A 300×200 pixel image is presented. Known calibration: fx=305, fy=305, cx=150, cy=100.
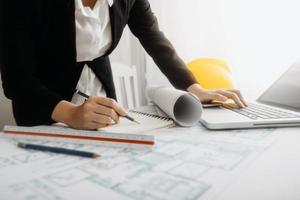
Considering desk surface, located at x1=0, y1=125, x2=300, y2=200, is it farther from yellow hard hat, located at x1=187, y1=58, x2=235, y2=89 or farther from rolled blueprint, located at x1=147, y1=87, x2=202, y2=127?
yellow hard hat, located at x1=187, y1=58, x2=235, y2=89

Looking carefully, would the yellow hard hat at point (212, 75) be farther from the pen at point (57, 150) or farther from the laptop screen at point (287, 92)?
the pen at point (57, 150)

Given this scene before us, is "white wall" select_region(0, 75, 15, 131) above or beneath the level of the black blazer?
beneath

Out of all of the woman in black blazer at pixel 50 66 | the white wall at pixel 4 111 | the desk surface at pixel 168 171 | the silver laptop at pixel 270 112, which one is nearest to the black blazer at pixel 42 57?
the woman in black blazer at pixel 50 66

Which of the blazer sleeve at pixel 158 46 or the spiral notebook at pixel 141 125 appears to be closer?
the spiral notebook at pixel 141 125

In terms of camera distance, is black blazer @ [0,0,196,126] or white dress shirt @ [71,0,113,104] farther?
white dress shirt @ [71,0,113,104]

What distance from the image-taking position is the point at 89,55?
978 mm

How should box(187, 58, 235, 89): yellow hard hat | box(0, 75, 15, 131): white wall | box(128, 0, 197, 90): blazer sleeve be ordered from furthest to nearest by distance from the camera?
box(0, 75, 15, 131): white wall < box(187, 58, 235, 89): yellow hard hat < box(128, 0, 197, 90): blazer sleeve

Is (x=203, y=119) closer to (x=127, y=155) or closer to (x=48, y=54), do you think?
(x=127, y=155)

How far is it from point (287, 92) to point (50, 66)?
76 cm

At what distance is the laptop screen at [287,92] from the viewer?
3.07 ft

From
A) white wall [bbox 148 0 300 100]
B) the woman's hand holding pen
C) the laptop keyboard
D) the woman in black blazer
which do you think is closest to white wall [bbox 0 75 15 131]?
the woman in black blazer

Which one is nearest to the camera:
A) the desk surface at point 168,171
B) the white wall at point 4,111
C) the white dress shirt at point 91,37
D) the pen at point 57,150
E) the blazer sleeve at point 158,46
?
the desk surface at point 168,171

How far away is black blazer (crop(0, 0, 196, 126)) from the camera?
0.76 metres

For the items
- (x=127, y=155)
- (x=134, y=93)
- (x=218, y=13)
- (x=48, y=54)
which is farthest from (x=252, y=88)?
(x=127, y=155)
